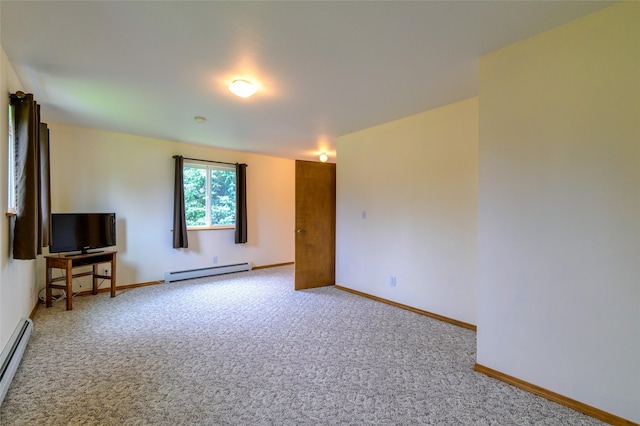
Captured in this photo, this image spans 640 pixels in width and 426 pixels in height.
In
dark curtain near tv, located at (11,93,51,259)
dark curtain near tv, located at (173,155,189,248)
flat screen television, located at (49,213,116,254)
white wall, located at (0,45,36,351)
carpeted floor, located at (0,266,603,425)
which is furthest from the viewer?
dark curtain near tv, located at (173,155,189,248)

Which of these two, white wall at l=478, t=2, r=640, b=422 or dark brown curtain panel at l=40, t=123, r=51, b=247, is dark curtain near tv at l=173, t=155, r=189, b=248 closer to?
dark brown curtain panel at l=40, t=123, r=51, b=247

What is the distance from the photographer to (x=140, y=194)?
15.4 feet

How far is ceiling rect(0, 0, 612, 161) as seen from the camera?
1697 mm

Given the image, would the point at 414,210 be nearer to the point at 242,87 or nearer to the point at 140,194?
the point at 242,87

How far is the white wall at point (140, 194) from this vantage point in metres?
4.13

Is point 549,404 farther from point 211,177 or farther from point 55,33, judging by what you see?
point 211,177

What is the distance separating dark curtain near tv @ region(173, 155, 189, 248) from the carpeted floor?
1.49 m

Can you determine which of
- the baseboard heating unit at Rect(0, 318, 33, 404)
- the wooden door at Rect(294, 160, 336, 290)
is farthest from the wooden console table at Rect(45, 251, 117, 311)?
the wooden door at Rect(294, 160, 336, 290)

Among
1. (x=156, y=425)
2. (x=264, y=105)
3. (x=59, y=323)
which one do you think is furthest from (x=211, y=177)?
(x=156, y=425)

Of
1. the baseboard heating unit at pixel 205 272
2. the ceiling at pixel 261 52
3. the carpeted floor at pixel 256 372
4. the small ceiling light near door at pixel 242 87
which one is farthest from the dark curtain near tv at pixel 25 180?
the baseboard heating unit at pixel 205 272

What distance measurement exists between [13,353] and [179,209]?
2928mm

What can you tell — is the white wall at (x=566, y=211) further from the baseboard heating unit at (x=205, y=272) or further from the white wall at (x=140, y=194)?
the white wall at (x=140, y=194)

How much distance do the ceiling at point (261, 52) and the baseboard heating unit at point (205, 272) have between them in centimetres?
266

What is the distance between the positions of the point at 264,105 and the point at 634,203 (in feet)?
10.1
